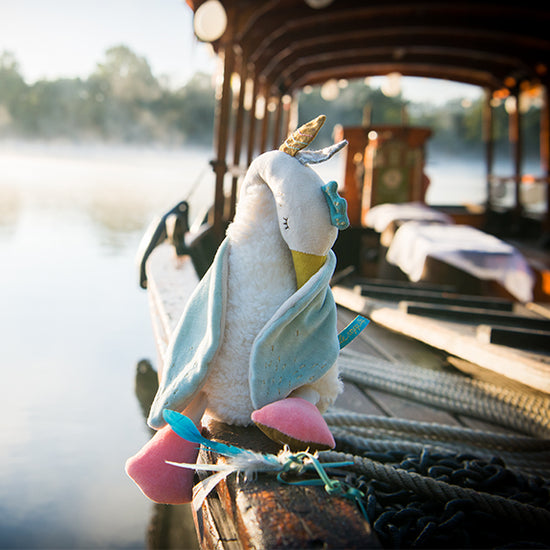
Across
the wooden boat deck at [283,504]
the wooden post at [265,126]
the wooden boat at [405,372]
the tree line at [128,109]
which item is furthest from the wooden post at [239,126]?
the tree line at [128,109]

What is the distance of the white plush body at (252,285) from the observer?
94 cm

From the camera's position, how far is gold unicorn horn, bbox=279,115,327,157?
0.92 m

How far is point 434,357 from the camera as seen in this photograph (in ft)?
7.73

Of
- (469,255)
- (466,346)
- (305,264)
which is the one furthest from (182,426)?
(469,255)

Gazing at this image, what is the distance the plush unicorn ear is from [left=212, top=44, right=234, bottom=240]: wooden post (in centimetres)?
276

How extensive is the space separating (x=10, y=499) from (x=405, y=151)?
19.0 ft

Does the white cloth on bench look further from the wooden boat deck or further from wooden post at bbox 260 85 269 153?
wooden post at bbox 260 85 269 153

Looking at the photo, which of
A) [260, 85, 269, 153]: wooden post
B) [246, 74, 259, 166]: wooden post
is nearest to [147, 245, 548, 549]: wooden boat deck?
[246, 74, 259, 166]: wooden post

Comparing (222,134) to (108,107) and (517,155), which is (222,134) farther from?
(108,107)

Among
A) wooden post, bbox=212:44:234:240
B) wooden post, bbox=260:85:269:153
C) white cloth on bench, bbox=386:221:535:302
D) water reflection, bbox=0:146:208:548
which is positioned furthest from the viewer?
wooden post, bbox=260:85:269:153

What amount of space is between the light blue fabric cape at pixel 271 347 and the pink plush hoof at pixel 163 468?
0.15ft

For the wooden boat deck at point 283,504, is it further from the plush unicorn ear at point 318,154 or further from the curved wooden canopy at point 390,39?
the curved wooden canopy at point 390,39

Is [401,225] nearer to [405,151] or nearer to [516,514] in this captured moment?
[405,151]

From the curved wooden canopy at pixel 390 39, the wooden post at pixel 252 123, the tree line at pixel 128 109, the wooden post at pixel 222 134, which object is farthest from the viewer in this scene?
the tree line at pixel 128 109
